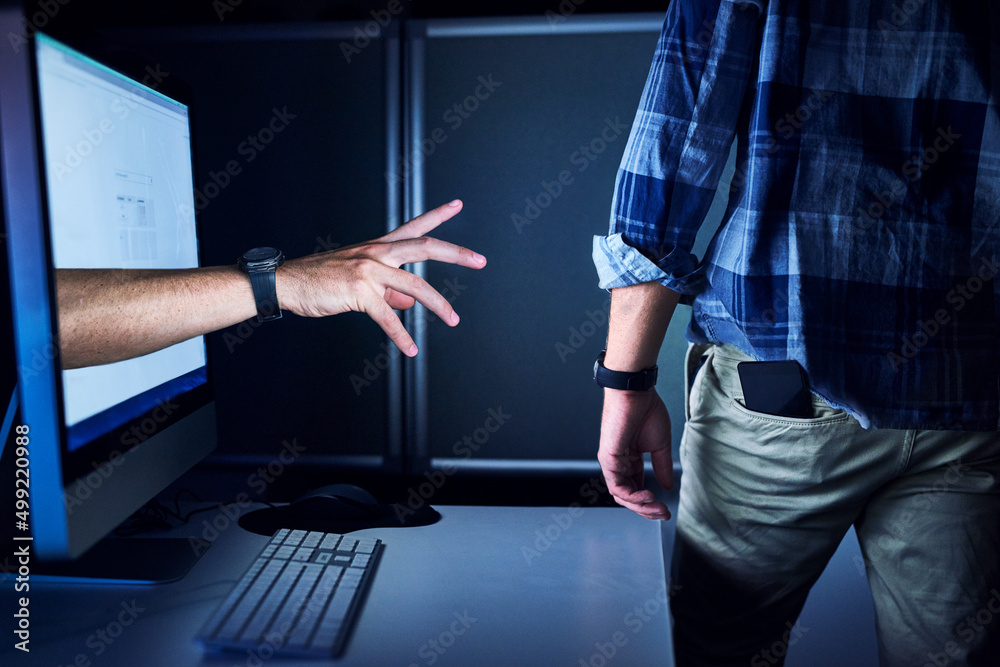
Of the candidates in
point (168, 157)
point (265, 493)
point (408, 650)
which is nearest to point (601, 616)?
point (408, 650)

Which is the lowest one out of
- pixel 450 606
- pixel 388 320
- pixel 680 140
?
pixel 450 606

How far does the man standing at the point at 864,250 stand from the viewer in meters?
0.76

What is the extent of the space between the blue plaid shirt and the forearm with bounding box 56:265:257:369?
0.65m

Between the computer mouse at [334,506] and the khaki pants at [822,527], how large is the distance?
46 centimetres

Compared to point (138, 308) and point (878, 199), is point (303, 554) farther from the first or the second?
point (878, 199)

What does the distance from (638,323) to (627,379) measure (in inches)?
3.1

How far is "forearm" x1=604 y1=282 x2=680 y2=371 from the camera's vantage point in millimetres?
861

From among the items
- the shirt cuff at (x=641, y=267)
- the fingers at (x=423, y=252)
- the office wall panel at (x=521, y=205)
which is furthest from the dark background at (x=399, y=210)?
the shirt cuff at (x=641, y=267)

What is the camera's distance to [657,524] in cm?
96

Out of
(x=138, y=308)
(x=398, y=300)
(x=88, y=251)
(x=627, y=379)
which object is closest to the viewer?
(x=88, y=251)

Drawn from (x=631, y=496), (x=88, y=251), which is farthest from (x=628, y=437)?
(x=88, y=251)

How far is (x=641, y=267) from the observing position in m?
0.82

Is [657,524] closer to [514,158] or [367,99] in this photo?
[514,158]

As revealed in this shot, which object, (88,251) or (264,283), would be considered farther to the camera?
(264,283)
